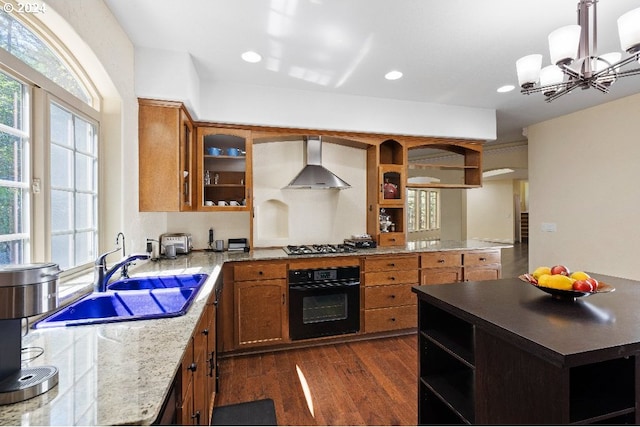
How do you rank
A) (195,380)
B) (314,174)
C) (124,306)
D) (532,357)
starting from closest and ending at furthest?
(532,357)
(195,380)
(124,306)
(314,174)

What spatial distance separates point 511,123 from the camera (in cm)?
468

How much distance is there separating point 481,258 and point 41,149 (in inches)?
159

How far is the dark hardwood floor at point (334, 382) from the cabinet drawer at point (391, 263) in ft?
2.48

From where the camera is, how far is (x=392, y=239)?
12.8 feet

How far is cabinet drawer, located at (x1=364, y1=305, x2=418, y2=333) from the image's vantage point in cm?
330

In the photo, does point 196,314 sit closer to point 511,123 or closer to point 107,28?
point 107,28

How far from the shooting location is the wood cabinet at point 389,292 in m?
3.31

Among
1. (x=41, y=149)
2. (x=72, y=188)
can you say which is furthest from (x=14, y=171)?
(x=72, y=188)

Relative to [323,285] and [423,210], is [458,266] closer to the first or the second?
[323,285]

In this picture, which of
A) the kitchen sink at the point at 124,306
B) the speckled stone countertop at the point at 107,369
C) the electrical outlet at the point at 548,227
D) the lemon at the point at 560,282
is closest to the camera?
the speckled stone countertop at the point at 107,369

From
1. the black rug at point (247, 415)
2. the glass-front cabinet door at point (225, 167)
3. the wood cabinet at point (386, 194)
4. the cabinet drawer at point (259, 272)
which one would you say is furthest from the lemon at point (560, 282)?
the glass-front cabinet door at point (225, 167)

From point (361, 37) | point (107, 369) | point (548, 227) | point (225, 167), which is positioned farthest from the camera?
point (548, 227)

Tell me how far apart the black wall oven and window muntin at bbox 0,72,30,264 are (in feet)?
6.57

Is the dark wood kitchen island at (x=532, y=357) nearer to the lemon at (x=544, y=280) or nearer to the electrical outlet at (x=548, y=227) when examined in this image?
the lemon at (x=544, y=280)
